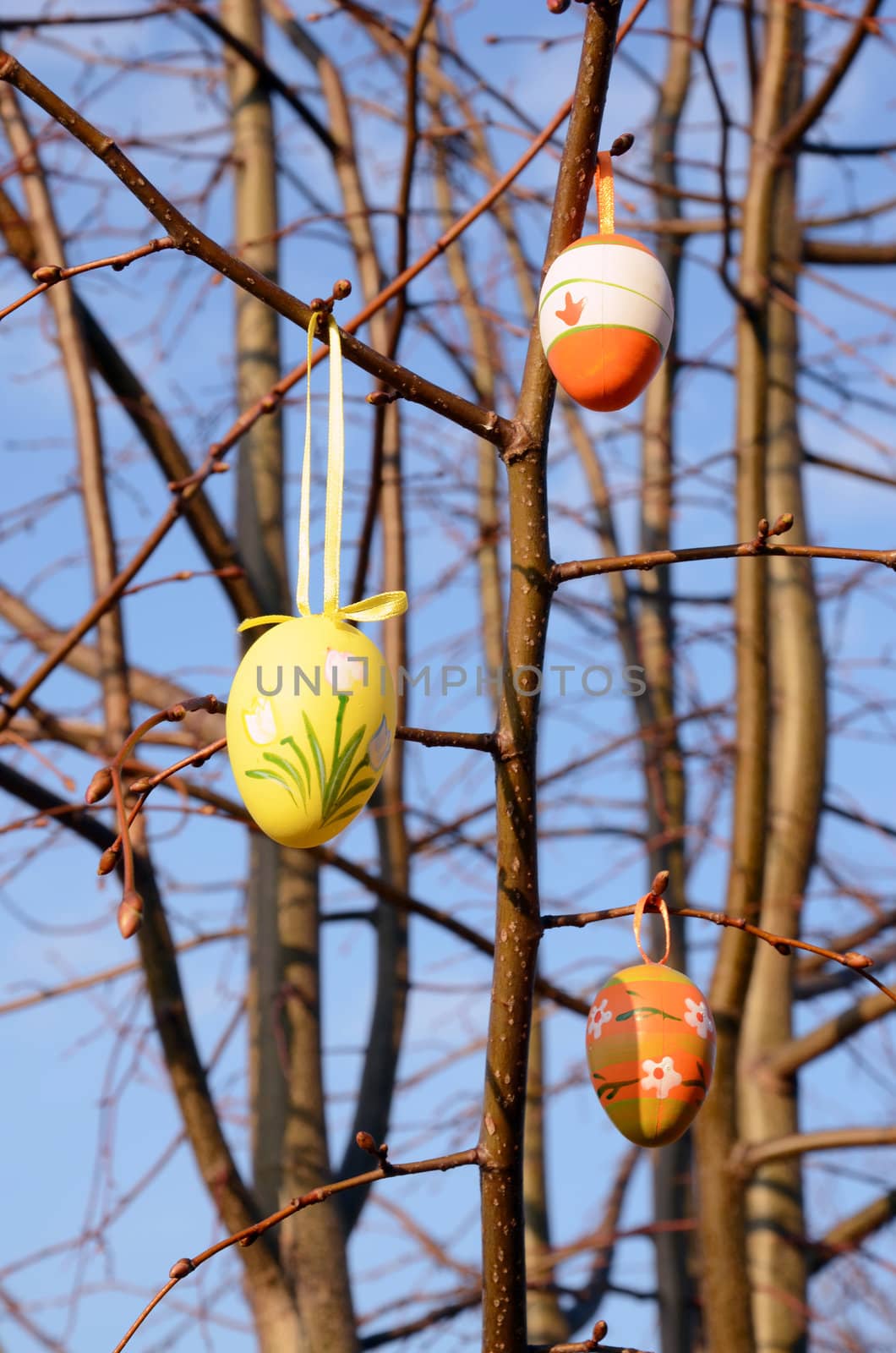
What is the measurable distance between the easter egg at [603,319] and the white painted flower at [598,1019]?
0.60 meters

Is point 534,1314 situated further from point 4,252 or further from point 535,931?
point 4,252

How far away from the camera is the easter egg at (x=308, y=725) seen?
1.15m

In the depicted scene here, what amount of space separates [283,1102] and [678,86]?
303 centimetres

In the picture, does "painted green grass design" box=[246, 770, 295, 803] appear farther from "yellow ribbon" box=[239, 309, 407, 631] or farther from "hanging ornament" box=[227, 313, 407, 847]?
"yellow ribbon" box=[239, 309, 407, 631]

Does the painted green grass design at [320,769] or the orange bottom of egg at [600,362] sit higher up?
the orange bottom of egg at [600,362]

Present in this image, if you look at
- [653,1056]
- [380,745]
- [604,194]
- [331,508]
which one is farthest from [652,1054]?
[604,194]

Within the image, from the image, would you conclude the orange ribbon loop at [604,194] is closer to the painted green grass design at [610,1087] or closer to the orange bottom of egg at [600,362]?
the orange bottom of egg at [600,362]

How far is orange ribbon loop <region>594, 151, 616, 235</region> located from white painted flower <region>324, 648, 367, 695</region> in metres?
0.51

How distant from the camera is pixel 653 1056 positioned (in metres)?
1.36

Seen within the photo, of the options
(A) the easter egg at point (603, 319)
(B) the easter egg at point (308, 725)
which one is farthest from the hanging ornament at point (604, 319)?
(B) the easter egg at point (308, 725)

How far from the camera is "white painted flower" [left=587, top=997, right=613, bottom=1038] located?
140cm

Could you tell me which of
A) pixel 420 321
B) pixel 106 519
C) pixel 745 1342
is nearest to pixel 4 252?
pixel 106 519

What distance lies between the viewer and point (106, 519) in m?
2.62

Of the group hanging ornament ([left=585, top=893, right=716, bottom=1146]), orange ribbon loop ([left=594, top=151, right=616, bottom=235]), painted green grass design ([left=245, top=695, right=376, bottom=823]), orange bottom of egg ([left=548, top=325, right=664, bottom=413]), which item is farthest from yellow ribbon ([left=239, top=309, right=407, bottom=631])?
hanging ornament ([left=585, top=893, right=716, bottom=1146])
